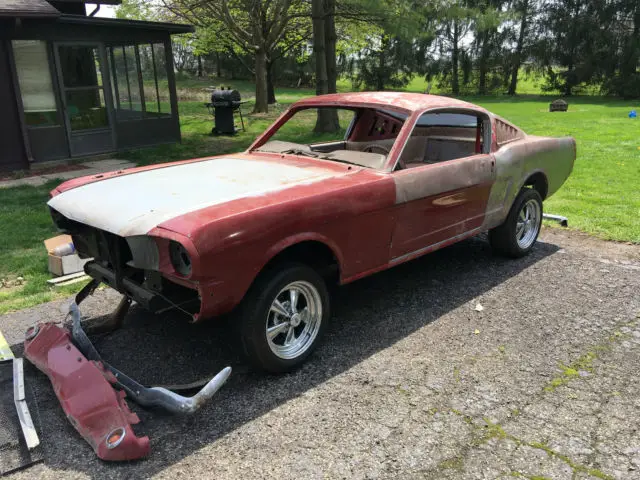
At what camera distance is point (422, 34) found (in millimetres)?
13430

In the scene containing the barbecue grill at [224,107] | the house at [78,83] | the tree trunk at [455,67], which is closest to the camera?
the house at [78,83]

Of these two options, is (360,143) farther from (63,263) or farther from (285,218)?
(63,263)

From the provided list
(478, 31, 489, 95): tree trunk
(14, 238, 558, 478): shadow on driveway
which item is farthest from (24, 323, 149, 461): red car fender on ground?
(478, 31, 489, 95): tree trunk

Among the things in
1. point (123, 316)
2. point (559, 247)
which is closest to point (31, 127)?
point (123, 316)

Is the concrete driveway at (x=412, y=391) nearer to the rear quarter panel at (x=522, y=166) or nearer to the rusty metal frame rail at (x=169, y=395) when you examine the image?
the rusty metal frame rail at (x=169, y=395)

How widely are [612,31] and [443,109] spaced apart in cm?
2951

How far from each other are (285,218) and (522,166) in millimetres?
2994

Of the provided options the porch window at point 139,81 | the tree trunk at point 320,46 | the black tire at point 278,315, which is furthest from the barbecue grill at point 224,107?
the black tire at point 278,315

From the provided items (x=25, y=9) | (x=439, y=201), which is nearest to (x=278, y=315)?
(x=439, y=201)

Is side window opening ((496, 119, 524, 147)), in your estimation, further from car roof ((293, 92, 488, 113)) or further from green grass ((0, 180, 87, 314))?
green grass ((0, 180, 87, 314))

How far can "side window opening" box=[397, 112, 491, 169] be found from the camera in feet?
17.5

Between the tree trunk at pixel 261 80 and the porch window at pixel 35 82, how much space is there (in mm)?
8431

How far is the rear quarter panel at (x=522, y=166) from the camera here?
4.91 meters

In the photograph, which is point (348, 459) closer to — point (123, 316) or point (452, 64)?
point (123, 316)
